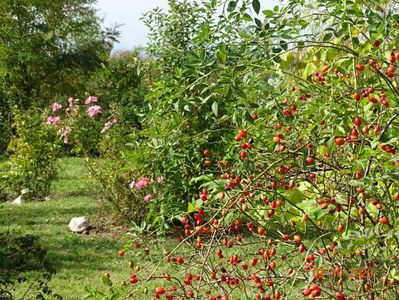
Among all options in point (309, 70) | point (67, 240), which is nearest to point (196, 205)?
point (309, 70)

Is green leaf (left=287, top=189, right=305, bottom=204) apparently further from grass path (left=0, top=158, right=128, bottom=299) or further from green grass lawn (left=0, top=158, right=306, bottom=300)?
grass path (left=0, top=158, right=128, bottom=299)

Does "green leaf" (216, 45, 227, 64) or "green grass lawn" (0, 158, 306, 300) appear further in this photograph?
"green grass lawn" (0, 158, 306, 300)

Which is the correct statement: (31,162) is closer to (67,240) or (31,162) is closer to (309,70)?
(67,240)

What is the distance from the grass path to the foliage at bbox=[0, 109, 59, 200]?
376 mm

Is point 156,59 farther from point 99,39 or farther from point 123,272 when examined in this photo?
point 99,39

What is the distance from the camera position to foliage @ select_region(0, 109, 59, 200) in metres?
10.4

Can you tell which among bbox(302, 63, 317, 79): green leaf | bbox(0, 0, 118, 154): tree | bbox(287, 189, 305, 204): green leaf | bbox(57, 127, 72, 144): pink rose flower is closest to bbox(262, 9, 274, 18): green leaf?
bbox(287, 189, 305, 204): green leaf

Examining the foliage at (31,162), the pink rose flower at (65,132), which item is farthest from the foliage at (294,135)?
the pink rose flower at (65,132)

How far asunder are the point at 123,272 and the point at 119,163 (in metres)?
2.79

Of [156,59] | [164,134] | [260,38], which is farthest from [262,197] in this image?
A: [156,59]

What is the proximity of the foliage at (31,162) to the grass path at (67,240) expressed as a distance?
376mm

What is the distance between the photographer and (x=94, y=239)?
24.2 feet

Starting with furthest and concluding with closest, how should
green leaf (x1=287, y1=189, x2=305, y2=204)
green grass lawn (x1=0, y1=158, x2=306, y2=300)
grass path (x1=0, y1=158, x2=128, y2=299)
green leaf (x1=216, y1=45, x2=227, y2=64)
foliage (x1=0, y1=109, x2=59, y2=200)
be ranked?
foliage (x1=0, y1=109, x2=59, y2=200) < grass path (x1=0, y1=158, x2=128, y2=299) < green grass lawn (x1=0, y1=158, x2=306, y2=300) < green leaf (x1=287, y1=189, x2=305, y2=204) < green leaf (x1=216, y1=45, x2=227, y2=64)

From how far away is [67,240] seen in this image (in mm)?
7262
